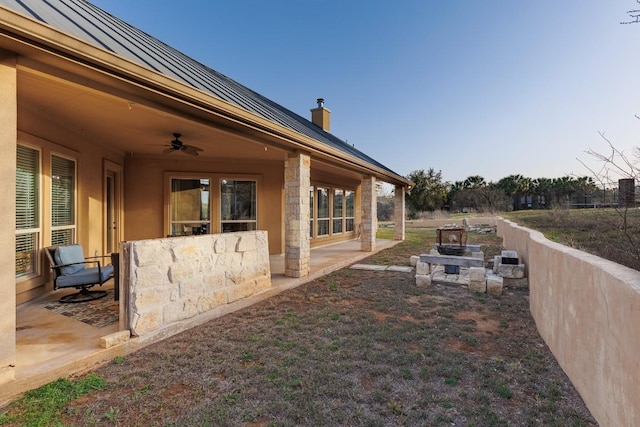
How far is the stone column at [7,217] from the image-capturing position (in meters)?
2.46

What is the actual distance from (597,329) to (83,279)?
19.5ft

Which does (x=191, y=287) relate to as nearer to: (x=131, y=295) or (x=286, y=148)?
(x=131, y=295)

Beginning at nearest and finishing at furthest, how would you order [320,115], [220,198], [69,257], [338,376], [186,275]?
[338,376] < [186,275] < [69,257] < [220,198] < [320,115]

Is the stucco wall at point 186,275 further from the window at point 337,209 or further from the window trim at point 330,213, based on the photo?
the window at point 337,209

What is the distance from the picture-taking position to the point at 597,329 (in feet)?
7.09

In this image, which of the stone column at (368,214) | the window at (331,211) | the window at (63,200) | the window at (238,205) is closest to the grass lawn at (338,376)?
the window at (63,200)

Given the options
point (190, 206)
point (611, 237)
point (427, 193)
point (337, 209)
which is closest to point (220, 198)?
point (190, 206)

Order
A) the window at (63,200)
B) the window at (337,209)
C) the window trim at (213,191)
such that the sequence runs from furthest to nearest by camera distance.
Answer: the window at (337,209) → the window trim at (213,191) → the window at (63,200)

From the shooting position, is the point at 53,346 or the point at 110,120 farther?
the point at 110,120

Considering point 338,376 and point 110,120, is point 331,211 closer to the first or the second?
point 110,120

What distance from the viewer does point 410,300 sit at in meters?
5.32

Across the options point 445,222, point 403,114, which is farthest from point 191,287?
point 445,222

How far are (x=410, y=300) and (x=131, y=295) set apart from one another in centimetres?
413

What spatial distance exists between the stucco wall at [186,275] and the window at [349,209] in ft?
29.1
